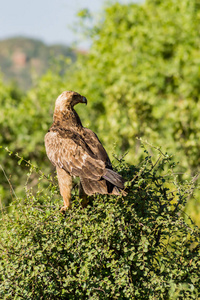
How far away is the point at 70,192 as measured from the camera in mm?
4094

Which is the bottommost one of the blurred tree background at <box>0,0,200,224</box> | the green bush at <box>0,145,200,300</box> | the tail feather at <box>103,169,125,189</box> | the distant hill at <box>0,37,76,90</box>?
the green bush at <box>0,145,200,300</box>

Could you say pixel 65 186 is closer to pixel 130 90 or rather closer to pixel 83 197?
pixel 83 197

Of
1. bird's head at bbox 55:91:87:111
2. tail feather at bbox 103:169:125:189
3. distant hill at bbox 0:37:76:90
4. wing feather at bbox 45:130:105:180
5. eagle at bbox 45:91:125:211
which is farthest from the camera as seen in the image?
distant hill at bbox 0:37:76:90

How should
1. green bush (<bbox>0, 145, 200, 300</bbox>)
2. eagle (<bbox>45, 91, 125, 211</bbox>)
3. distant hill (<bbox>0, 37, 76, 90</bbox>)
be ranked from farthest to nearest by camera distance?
distant hill (<bbox>0, 37, 76, 90</bbox>) < eagle (<bbox>45, 91, 125, 211</bbox>) < green bush (<bbox>0, 145, 200, 300</bbox>)

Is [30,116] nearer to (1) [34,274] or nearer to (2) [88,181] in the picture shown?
(2) [88,181]

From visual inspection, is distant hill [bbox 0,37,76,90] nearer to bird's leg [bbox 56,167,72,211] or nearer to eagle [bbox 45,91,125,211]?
eagle [bbox 45,91,125,211]

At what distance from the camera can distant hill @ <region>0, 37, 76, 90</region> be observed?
93531mm

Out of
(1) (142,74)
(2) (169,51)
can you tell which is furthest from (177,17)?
(1) (142,74)

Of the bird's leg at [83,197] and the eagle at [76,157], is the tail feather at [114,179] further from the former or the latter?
the bird's leg at [83,197]

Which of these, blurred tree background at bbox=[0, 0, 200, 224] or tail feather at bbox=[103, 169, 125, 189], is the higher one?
blurred tree background at bbox=[0, 0, 200, 224]

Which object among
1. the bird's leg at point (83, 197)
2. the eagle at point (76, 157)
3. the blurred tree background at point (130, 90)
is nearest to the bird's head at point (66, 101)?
the eagle at point (76, 157)

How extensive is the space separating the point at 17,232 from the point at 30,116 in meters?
6.85

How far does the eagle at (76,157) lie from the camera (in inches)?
145

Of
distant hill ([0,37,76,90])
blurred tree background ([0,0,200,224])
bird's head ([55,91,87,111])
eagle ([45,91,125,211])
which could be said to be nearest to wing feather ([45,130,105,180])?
eagle ([45,91,125,211])
